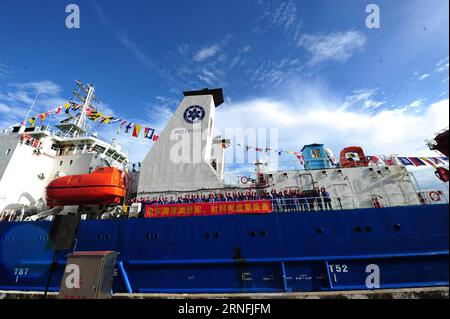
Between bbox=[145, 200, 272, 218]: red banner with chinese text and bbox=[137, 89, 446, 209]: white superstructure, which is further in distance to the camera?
bbox=[137, 89, 446, 209]: white superstructure

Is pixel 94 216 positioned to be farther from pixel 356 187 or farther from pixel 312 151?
pixel 356 187

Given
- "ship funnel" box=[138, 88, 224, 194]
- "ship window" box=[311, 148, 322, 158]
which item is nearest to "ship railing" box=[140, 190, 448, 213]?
"ship funnel" box=[138, 88, 224, 194]

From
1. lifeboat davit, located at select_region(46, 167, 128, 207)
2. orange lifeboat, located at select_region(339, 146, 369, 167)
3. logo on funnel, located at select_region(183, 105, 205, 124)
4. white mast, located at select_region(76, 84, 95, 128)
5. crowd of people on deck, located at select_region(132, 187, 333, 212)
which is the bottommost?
crowd of people on deck, located at select_region(132, 187, 333, 212)

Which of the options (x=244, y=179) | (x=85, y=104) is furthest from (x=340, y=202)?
(x=85, y=104)

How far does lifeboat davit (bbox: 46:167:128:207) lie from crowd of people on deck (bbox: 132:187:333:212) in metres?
1.49

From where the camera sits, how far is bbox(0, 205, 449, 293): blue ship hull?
25.4 feet

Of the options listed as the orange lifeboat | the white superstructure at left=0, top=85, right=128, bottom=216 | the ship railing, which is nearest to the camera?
the ship railing

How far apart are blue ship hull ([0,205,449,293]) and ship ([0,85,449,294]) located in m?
0.04

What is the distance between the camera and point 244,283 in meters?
8.20

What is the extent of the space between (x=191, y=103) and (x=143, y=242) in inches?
348

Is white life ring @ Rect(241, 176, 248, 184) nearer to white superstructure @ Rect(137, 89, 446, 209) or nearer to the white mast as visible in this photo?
white superstructure @ Rect(137, 89, 446, 209)

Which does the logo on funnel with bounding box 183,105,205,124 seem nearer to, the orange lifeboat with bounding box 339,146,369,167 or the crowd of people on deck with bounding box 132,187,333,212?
the crowd of people on deck with bounding box 132,187,333,212

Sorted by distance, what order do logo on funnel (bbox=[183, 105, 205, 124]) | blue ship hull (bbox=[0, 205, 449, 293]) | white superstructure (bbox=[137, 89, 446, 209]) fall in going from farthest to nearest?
logo on funnel (bbox=[183, 105, 205, 124]) → white superstructure (bbox=[137, 89, 446, 209]) → blue ship hull (bbox=[0, 205, 449, 293])

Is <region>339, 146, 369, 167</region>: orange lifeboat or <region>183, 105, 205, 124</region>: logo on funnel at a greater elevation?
<region>183, 105, 205, 124</region>: logo on funnel
